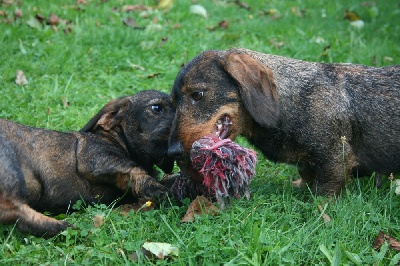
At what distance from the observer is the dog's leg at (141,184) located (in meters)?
5.01

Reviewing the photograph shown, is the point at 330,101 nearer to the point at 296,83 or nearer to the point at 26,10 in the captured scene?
the point at 296,83

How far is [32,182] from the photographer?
194 inches

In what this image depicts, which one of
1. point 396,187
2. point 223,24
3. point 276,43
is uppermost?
point 223,24

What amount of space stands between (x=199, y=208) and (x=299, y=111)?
46.2 inches

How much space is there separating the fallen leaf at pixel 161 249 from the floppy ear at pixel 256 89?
1315mm

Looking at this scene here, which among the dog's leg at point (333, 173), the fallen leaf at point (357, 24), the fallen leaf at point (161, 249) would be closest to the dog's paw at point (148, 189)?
the fallen leaf at point (161, 249)

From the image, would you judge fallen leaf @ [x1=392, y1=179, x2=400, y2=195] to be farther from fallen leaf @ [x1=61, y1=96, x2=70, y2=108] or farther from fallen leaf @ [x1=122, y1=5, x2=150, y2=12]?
fallen leaf @ [x1=122, y1=5, x2=150, y2=12]

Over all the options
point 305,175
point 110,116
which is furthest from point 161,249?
point 110,116

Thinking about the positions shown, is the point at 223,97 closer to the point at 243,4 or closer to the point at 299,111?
the point at 299,111

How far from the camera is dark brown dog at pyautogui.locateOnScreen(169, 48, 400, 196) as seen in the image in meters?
4.80

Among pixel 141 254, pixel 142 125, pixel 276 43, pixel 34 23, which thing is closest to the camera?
pixel 141 254

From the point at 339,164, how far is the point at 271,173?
977 millimetres

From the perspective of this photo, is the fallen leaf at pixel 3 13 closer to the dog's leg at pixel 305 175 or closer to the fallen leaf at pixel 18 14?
the fallen leaf at pixel 18 14

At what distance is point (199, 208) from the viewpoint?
181 inches
